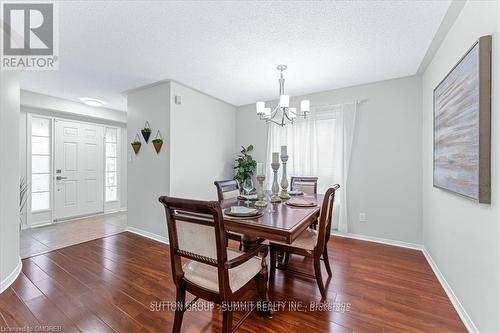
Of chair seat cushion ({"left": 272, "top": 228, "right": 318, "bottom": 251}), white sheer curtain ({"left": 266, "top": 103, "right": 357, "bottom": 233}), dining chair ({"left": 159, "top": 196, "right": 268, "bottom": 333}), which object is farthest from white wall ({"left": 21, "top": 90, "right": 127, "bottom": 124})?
chair seat cushion ({"left": 272, "top": 228, "right": 318, "bottom": 251})

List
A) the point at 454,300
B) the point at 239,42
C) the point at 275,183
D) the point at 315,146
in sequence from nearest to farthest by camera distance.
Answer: the point at 454,300
the point at 239,42
the point at 275,183
the point at 315,146

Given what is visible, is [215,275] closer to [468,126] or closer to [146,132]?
[468,126]

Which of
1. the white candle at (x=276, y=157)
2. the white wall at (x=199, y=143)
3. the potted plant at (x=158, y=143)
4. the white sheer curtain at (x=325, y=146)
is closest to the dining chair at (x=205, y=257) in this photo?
the white candle at (x=276, y=157)

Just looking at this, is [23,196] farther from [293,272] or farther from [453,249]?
[453,249]

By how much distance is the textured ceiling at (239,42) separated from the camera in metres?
1.75

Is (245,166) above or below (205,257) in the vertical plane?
above

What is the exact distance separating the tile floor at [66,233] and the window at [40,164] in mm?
522

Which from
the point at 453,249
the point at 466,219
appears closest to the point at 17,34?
the point at 466,219

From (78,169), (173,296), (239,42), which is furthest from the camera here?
(78,169)

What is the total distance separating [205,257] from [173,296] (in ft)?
3.37

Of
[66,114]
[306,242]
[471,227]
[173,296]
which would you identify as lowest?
[173,296]

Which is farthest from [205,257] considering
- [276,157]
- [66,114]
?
[66,114]

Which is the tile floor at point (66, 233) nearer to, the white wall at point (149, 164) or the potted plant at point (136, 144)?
the white wall at point (149, 164)

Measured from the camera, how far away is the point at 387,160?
3.21m
